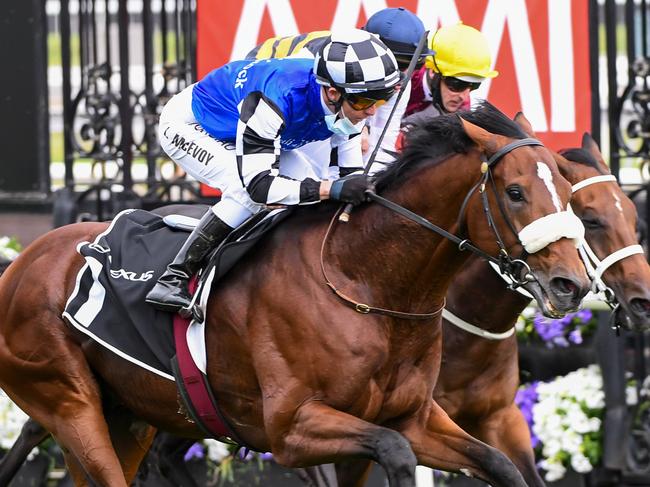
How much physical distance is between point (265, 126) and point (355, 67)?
1.22ft

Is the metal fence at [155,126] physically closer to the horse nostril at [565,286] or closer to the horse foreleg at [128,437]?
the horse foreleg at [128,437]

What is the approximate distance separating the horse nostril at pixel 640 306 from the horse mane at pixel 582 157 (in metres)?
0.62

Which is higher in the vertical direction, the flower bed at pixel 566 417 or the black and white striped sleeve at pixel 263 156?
the black and white striped sleeve at pixel 263 156

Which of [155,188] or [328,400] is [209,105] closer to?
[328,400]

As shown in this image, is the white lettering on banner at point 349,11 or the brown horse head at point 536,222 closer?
the brown horse head at point 536,222

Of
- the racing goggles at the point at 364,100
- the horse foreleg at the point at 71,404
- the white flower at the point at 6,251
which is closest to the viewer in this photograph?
the racing goggles at the point at 364,100

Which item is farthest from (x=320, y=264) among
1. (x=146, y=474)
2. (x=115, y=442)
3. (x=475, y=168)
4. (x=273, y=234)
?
(x=146, y=474)

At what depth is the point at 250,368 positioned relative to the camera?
511 cm

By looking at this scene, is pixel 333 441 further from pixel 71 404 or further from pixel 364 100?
pixel 71 404

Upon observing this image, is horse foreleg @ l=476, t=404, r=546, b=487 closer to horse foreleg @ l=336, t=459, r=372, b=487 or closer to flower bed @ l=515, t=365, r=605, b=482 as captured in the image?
horse foreleg @ l=336, t=459, r=372, b=487

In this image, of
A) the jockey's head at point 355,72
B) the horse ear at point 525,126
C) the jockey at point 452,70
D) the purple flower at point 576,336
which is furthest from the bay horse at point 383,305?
the purple flower at point 576,336

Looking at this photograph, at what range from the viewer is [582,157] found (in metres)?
5.95

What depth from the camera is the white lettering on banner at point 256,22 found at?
7617mm

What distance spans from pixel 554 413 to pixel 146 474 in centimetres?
213
